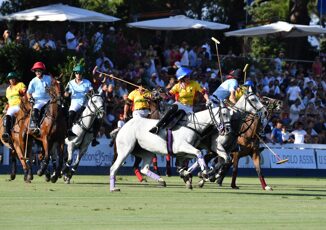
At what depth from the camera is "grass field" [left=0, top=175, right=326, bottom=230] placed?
13.6 meters

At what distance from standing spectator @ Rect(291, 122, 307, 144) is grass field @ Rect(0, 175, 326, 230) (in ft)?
36.6

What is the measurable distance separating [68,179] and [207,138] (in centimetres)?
373

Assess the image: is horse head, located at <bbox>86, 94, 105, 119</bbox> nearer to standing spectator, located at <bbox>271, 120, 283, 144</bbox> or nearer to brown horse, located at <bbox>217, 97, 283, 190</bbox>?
brown horse, located at <bbox>217, 97, 283, 190</bbox>

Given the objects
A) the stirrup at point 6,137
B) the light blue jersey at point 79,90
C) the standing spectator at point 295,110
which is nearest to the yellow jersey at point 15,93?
the stirrup at point 6,137

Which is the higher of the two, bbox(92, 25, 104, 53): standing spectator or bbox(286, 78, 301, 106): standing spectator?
bbox(92, 25, 104, 53): standing spectator

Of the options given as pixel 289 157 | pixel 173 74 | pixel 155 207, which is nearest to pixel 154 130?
pixel 155 207

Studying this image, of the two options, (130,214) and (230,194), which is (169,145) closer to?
(230,194)

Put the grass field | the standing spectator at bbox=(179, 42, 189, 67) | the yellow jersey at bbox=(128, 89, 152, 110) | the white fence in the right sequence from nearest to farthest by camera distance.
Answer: the grass field, the yellow jersey at bbox=(128, 89, 152, 110), the white fence, the standing spectator at bbox=(179, 42, 189, 67)

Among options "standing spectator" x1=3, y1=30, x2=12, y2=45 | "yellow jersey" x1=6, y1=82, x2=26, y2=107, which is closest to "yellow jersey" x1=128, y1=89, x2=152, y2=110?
"yellow jersey" x1=6, y1=82, x2=26, y2=107

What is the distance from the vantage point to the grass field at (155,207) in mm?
13609

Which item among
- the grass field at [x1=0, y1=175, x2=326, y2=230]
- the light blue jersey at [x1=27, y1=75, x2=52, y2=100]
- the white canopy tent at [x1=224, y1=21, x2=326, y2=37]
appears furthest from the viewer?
the white canopy tent at [x1=224, y1=21, x2=326, y2=37]

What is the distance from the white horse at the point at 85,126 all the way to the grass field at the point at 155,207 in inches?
82.3

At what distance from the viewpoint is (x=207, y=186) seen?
2248cm

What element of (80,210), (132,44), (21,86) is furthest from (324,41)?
(80,210)
